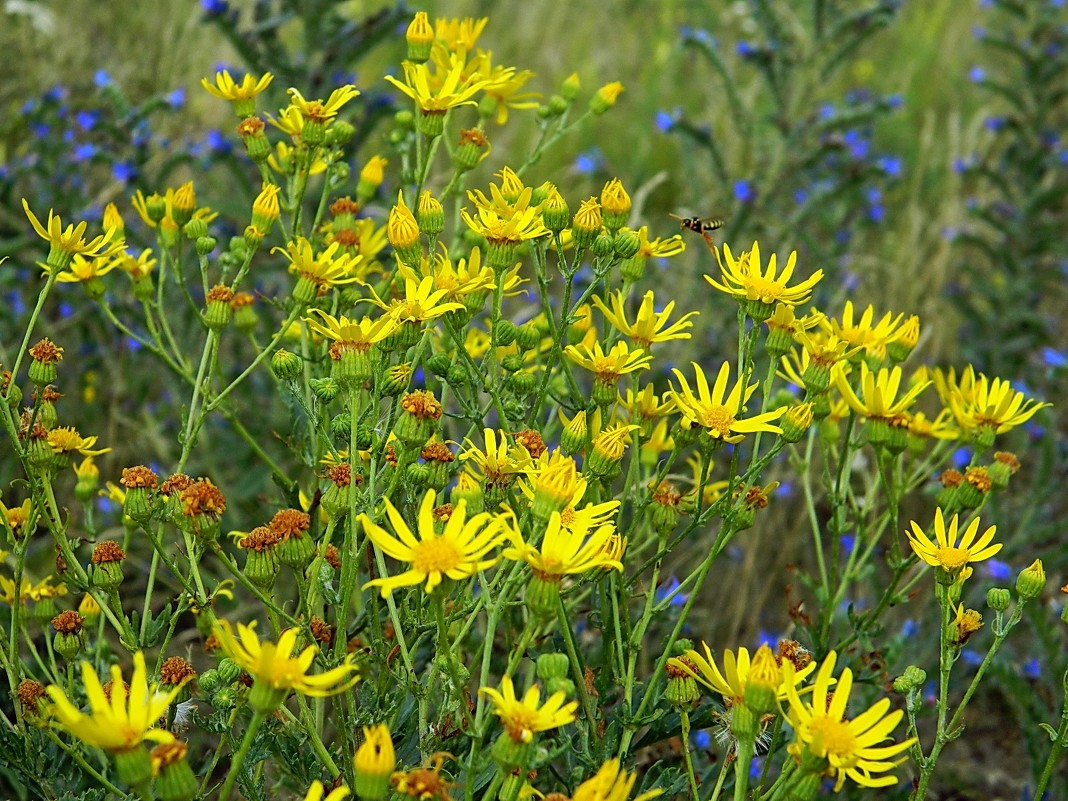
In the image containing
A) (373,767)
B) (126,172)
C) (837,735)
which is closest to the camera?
(373,767)

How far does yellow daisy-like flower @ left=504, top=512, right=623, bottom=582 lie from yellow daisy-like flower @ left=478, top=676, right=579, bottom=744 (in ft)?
0.46

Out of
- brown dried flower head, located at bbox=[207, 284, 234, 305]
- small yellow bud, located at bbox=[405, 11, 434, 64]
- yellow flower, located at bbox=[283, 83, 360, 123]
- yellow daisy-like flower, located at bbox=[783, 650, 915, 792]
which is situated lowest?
yellow daisy-like flower, located at bbox=[783, 650, 915, 792]

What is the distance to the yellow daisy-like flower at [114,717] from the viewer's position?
1097mm

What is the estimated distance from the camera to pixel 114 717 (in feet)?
3.82

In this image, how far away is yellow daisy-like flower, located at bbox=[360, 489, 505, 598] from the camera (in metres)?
1.28

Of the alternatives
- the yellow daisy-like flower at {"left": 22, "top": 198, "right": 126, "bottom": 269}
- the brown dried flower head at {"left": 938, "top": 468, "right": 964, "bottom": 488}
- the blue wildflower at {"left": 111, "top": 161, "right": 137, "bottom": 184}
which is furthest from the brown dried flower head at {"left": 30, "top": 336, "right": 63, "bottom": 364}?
the blue wildflower at {"left": 111, "top": 161, "right": 137, "bottom": 184}

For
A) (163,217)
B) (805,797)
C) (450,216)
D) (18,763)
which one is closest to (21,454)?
(18,763)

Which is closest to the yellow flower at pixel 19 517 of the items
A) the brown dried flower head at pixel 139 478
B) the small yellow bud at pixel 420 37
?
the brown dried flower head at pixel 139 478

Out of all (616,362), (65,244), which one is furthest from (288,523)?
(65,244)

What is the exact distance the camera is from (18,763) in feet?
5.25

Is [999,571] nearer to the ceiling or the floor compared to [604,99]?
nearer to the floor

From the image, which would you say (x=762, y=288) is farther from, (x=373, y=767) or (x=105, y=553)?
(x=105, y=553)

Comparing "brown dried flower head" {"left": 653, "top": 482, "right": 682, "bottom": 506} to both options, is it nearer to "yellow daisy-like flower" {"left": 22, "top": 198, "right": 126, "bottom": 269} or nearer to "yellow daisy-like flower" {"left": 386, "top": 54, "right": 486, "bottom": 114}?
"yellow daisy-like flower" {"left": 386, "top": 54, "right": 486, "bottom": 114}

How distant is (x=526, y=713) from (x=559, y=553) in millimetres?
192
